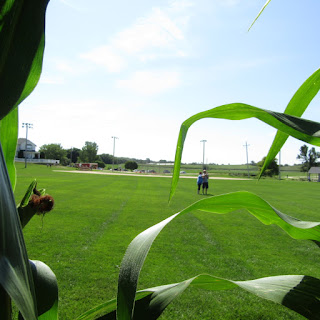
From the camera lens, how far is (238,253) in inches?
212

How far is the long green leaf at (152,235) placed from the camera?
34cm

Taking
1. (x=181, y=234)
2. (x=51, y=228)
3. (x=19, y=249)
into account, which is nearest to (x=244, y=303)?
(x=181, y=234)

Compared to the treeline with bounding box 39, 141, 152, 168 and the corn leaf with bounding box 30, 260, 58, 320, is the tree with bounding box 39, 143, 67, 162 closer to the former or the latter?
Answer: the treeline with bounding box 39, 141, 152, 168

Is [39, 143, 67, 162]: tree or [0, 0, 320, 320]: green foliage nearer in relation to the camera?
[0, 0, 320, 320]: green foliage

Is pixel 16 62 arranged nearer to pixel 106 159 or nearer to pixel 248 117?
pixel 248 117

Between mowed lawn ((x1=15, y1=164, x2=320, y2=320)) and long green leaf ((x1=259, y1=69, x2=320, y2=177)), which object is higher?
long green leaf ((x1=259, y1=69, x2=320, y2=177))

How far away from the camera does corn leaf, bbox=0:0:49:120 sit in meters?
0.33

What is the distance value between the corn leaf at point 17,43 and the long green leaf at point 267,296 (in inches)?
14.9

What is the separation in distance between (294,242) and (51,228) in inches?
233

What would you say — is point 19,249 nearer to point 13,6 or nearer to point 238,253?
point 13,6

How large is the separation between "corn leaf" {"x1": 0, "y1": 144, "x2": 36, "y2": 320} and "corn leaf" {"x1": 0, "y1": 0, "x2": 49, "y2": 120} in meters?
0.14

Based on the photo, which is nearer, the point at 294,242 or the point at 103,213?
the point at 294,242

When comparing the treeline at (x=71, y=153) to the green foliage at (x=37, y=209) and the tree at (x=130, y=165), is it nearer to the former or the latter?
the tree at (x=130, y=165)

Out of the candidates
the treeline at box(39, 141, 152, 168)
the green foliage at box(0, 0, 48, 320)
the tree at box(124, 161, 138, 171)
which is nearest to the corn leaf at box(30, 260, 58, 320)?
the green foliage at box(0, 0, 48, 320)
